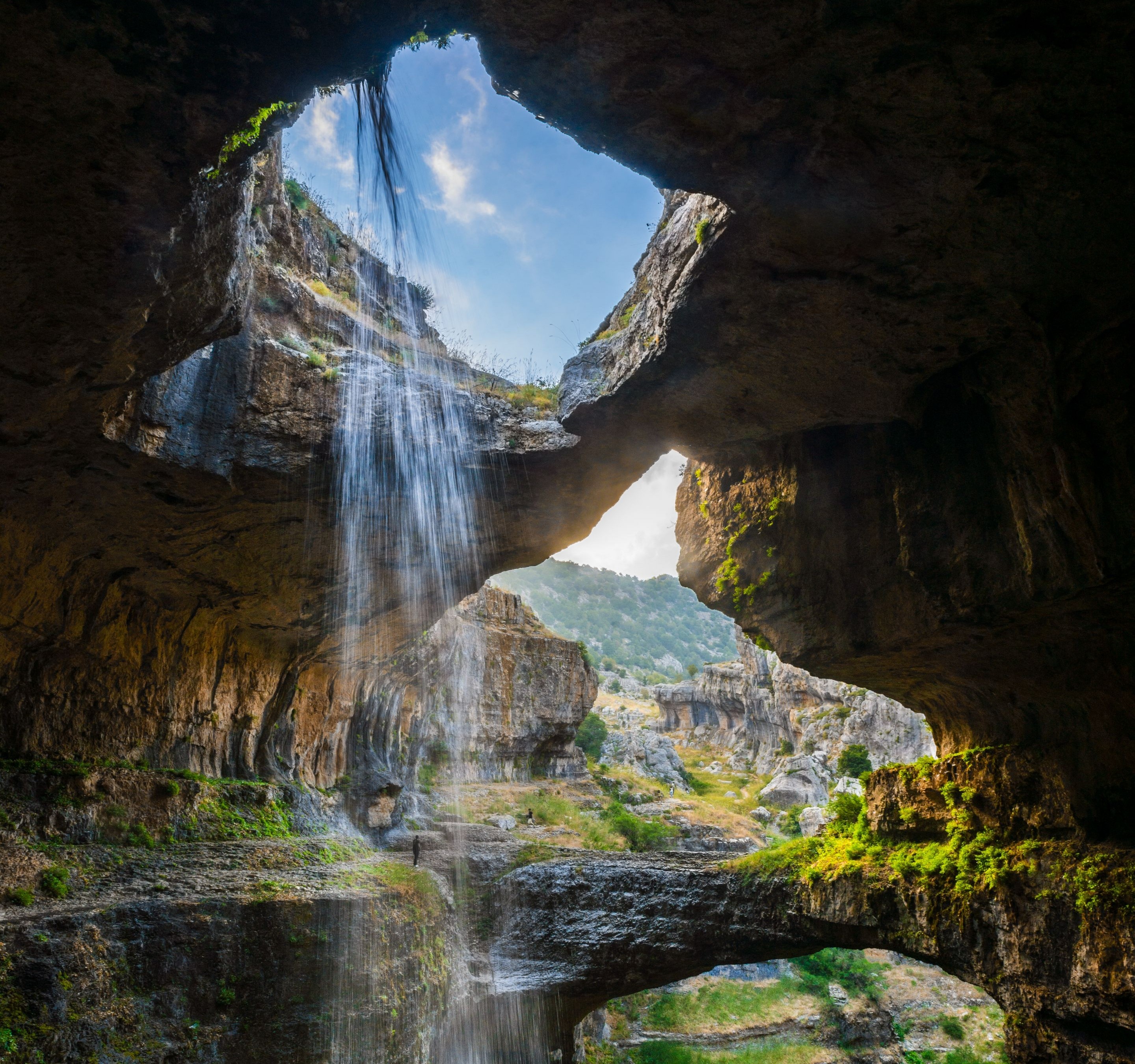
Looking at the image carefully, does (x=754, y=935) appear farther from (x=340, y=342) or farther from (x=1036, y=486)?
(x=340, y=342)

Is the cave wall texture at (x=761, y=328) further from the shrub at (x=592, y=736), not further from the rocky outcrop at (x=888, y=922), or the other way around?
the shrub at (x=592, y=736)

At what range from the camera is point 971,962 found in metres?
9.32

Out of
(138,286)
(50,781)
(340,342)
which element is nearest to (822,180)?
(138,286)

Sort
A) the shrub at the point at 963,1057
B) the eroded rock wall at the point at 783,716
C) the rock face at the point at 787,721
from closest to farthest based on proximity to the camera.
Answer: the shrub at the point at 963,1057, the eroded rock wall at the point at 783,716, the rock face at the point at 787,721

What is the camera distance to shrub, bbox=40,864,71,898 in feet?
26.1

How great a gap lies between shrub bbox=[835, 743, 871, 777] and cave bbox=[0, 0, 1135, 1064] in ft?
71.0

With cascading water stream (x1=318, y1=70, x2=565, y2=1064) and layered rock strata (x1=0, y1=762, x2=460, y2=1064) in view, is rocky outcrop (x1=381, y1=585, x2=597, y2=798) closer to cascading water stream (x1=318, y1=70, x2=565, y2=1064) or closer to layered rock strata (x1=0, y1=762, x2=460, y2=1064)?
cascading water stream (x1=318, y1=70, x2=565, y2=1064)

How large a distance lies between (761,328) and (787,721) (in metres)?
40.2

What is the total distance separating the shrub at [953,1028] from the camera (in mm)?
20344

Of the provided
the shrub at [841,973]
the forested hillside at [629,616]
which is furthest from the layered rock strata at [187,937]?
the forested hillside at [629,616]

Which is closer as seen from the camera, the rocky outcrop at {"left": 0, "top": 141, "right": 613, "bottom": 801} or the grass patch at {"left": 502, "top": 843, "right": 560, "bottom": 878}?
the rocky outcrop at {"left": 0, "top": 141, "right": 613, "bottom": 801}

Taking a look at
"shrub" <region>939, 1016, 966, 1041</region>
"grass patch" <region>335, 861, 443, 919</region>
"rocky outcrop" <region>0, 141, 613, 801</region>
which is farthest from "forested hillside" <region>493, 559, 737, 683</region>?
"rocky outcrop" <region>0, 141, 613, 801</region>

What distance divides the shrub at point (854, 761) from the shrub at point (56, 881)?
31.9 meters

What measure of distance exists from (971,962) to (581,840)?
1440 cm
